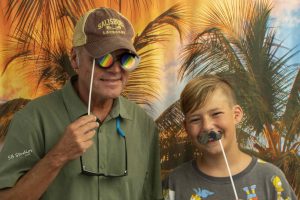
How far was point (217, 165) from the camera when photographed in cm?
148

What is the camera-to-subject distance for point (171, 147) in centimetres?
191

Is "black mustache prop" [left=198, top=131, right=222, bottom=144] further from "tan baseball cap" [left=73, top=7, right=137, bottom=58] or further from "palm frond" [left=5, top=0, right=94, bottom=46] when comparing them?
"palm frond" [left=5, top=0, right=94, bottom=46]

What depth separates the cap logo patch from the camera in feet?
4.50

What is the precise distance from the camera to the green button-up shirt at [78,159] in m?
1.34

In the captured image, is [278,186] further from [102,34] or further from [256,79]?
[102,34]

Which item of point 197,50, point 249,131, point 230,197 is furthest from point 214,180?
point 197,50

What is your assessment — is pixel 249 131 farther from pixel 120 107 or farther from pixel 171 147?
pixel 120 107

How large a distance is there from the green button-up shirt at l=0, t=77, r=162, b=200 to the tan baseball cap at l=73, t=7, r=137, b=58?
0.61 feet

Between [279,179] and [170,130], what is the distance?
1.98 ft

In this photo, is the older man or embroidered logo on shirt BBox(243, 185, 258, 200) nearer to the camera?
the older man

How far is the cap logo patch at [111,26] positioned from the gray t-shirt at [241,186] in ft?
1.74

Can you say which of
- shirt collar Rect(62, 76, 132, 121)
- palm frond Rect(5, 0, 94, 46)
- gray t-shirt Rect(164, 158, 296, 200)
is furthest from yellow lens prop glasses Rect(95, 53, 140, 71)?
palm frond Rect(5, 0, 94, 46)

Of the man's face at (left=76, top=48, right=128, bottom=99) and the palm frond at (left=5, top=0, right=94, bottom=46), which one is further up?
the palm frond at (left=5, top=0, right=94, bottom=46)

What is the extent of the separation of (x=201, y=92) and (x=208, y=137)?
0.16 metres
